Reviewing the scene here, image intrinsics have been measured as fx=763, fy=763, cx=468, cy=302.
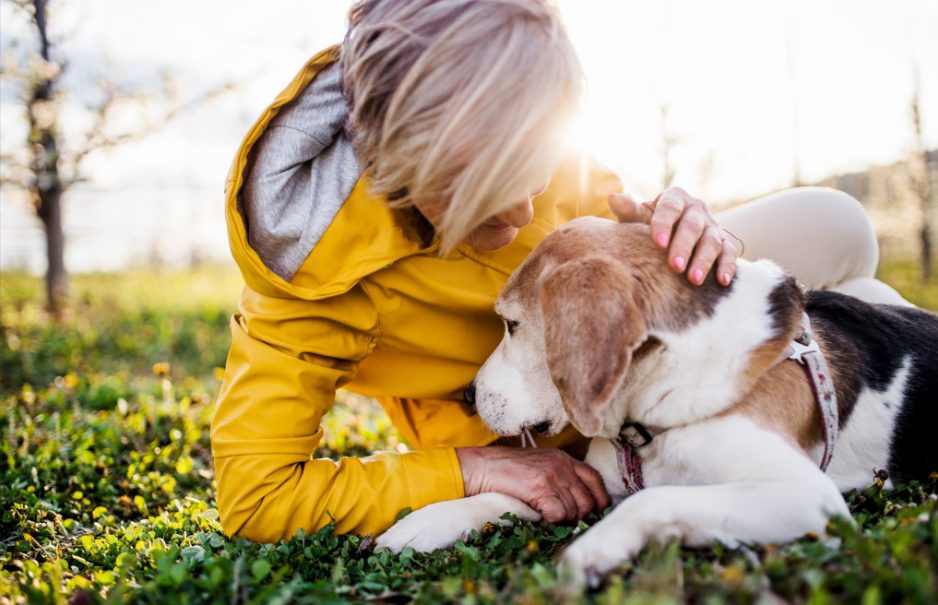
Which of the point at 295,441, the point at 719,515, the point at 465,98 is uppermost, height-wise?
the point at 465,98

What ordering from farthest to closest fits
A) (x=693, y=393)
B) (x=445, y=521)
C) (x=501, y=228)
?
(x=501, y=228) → (x=445, y=521) → (x=693, y=393)

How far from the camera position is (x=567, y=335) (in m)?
2.59

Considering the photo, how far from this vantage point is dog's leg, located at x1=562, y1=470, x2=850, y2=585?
7.23 ft

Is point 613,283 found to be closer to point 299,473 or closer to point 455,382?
point 455,382

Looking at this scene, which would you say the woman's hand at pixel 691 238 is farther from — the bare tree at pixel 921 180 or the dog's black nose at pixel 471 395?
the bare tree at pixel 921 180

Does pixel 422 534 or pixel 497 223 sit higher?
pixel 497 223

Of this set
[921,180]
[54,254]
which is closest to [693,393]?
[54,254]

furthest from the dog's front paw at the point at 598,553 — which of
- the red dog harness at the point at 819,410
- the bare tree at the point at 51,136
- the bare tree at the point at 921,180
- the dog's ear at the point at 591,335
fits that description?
the bare tree at the point at 921,180

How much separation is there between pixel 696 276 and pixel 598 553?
1110mm

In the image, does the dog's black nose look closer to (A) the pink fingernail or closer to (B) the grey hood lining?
(B) the grey hood lining

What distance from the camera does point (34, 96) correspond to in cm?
860

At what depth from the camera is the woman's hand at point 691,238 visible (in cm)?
278

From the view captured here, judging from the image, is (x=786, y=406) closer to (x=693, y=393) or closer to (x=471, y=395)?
(x=693, y=393)

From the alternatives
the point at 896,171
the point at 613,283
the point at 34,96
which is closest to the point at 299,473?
the point at 613,283
